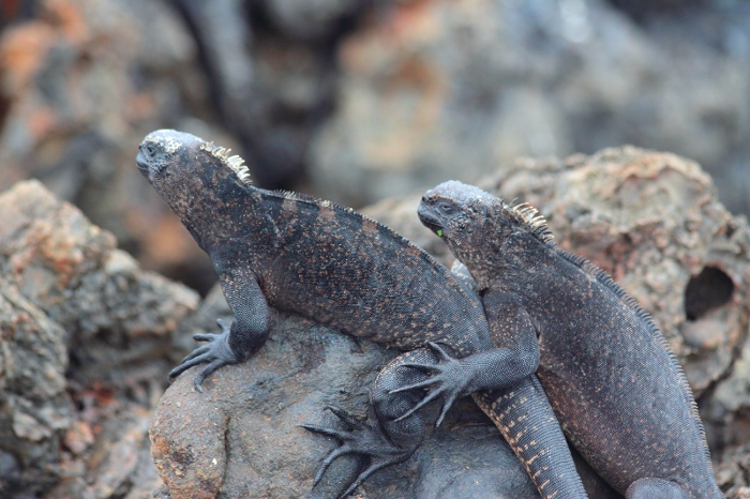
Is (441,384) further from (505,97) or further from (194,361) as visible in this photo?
(505,97)

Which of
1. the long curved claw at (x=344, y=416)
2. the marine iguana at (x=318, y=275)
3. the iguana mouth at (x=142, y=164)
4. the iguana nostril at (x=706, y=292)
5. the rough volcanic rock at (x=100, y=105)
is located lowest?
the long curved claw at (x=344, y=416)

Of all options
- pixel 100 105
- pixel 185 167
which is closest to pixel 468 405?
pixel 185 167

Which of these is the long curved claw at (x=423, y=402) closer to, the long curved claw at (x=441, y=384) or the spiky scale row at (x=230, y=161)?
the long curved claw at (x=441, y=384)

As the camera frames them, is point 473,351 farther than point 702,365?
No

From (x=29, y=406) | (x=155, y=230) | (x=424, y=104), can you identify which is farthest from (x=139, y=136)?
(x=29, y=406)

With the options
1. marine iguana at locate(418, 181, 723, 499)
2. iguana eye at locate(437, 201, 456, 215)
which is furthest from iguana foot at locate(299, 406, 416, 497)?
iguana eye at locate(437, 201, 456, 215)

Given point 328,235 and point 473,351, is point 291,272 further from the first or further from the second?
point 473,351

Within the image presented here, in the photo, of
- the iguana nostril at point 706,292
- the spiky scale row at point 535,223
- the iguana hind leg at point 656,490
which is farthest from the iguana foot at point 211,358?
the iguana nostril at point 706,292
